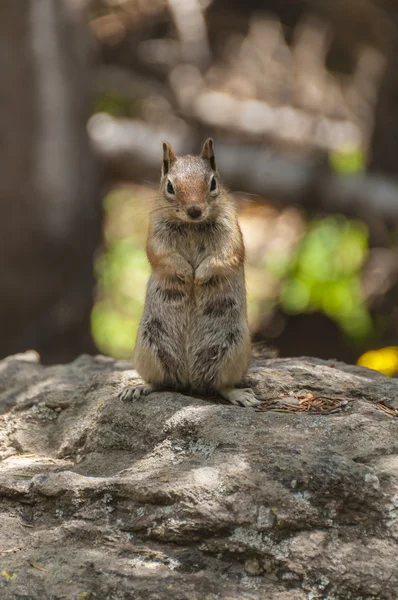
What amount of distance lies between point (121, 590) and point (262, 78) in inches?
451

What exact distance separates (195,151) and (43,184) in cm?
199

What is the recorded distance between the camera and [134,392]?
4105mm

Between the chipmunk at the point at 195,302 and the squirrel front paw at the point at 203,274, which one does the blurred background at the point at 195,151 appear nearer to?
the chipmunk at the point at 195,302

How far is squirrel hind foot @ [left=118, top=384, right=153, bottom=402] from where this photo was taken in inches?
160

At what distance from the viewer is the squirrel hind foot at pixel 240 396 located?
161 inches

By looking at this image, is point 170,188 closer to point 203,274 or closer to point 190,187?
point 190,187

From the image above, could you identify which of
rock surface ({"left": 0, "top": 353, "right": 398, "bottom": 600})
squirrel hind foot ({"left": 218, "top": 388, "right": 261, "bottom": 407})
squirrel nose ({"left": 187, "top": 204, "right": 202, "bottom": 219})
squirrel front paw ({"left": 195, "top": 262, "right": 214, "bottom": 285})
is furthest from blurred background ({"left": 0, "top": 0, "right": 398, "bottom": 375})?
rock surface ({"left": 0, "top": 353, "right": 398, "bottom": 600})

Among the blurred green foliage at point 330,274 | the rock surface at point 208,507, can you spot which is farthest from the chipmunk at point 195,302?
the blurred green foliage at point 330,274

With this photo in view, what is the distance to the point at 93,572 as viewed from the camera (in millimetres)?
2939

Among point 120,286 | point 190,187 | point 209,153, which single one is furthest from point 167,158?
point 120,286

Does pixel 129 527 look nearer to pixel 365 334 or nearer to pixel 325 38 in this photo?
pixel 365 334

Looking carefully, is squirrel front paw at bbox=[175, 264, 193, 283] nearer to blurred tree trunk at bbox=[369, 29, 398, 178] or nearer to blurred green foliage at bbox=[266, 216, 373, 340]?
blurred green foliage at bbox=[266, 216, 373, 340]

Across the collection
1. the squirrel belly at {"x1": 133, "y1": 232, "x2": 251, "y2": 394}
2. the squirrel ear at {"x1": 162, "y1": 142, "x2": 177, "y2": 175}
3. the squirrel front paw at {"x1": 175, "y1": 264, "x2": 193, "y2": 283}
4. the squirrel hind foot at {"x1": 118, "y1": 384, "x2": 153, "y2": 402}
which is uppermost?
the squirrel ear at {"x1": 162, "y1": 142, "x2": 177, "y2": 175}

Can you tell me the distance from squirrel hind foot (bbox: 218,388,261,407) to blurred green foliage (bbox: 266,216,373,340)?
210 inches
